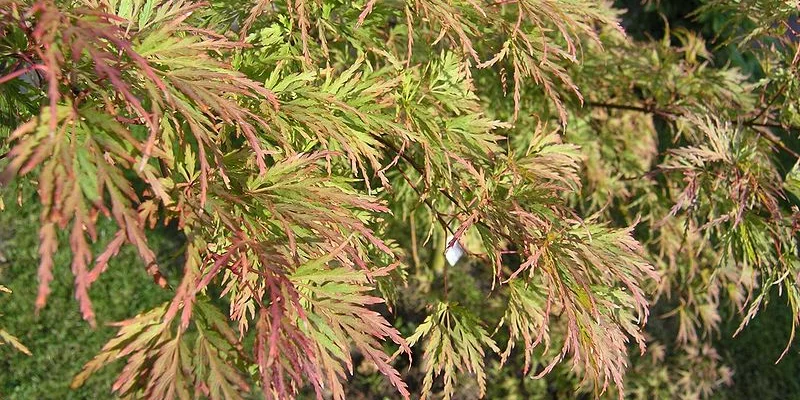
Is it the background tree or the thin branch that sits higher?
the background tree

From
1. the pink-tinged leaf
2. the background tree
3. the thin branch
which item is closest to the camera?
the pink-tinged leaf

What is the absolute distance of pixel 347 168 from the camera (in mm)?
1652

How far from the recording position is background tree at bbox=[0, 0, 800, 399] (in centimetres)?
96

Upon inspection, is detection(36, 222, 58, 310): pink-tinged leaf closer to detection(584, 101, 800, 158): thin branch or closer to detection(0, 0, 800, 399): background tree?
detection(0, 0, 800, 399): background tree

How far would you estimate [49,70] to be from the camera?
0.82 m

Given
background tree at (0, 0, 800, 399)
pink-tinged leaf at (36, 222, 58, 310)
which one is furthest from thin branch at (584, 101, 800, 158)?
pink-tinged leaf at (36, 222, 58, 310)

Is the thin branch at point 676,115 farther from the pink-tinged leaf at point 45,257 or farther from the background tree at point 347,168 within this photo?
the pink-tinged leaf at point 45,257

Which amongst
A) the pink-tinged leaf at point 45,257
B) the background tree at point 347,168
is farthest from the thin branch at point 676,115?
the pink-tinged leaf at point 45,257

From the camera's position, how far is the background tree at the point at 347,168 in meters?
0.96

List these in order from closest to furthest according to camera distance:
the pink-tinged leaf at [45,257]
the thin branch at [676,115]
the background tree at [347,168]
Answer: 1. the pink-tinged leaf at [45,257]
2. the background tree at [347,168]
3. the thin branch at [676,115]

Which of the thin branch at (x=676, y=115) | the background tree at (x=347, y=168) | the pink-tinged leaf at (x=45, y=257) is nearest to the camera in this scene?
the pink-tinged leaf at (x=45, y=257)

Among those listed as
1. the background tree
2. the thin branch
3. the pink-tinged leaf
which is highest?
the pink-tinged leaf

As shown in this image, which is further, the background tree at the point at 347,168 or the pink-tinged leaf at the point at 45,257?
the background tree at the point at 347,168

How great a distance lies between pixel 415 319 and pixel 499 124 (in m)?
2.07
